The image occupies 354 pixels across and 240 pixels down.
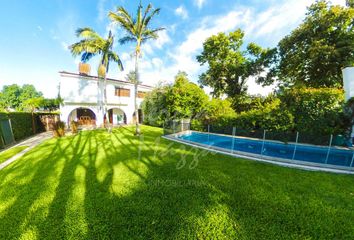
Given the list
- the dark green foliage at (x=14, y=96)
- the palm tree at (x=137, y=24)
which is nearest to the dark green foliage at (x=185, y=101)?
the palm tree at (x=137, y=24)

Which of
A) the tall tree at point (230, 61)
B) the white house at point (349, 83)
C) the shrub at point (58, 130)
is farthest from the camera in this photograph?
the tall tree at point (230, 61)

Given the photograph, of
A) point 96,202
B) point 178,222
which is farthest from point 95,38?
point 178,222

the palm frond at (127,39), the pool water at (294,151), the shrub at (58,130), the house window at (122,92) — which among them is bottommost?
the pool water at (294,151)

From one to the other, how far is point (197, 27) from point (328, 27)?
45.4 feet

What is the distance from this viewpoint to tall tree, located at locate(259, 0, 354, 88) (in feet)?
47.2

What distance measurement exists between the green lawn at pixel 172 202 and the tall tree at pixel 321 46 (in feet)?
53.4

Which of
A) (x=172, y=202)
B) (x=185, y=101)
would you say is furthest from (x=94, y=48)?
(x=172, y=202)

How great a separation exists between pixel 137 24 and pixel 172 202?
1245cm

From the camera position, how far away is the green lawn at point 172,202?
109 inches

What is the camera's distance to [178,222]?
2975mm

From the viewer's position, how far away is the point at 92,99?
19594 mm

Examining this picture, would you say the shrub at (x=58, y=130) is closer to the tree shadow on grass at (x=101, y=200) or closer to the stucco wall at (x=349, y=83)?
the tree shadow on grass at (x=101, y=200)

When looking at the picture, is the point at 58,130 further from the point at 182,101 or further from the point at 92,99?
the point at 182,101

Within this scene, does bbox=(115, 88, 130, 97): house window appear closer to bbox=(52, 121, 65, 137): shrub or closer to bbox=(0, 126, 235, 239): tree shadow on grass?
bbox=(52, 121, 65, 137): shrub
